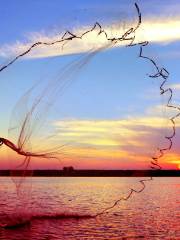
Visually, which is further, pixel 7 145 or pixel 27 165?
pixel 27 165

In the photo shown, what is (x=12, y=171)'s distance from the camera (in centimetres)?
2581

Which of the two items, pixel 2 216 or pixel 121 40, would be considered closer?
pixel 121 40

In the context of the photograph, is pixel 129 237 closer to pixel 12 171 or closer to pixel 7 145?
pixel 12 171

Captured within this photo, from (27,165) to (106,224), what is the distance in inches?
484

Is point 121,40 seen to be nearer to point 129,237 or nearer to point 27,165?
point 27,165

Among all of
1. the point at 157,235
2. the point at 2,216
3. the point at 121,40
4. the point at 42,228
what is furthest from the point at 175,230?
the point at 121,40

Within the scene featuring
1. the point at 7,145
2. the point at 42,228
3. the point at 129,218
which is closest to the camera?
the point at 7,145

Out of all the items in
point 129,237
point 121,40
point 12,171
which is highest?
point 121,40

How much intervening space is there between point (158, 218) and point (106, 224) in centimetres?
718

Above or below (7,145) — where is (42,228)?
below

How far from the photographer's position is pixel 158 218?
136 ft

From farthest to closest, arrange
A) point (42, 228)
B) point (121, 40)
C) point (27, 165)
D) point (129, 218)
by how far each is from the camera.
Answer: point (129, 218), point (42, 228), point (27, 165), point (121, 40)

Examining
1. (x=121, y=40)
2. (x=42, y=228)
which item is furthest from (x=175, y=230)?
(x=121, y=40)

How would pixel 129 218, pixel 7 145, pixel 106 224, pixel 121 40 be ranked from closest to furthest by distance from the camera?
pixel 7 145 < pixel 121 40 < pixel 106 224 < pixel 129 218
